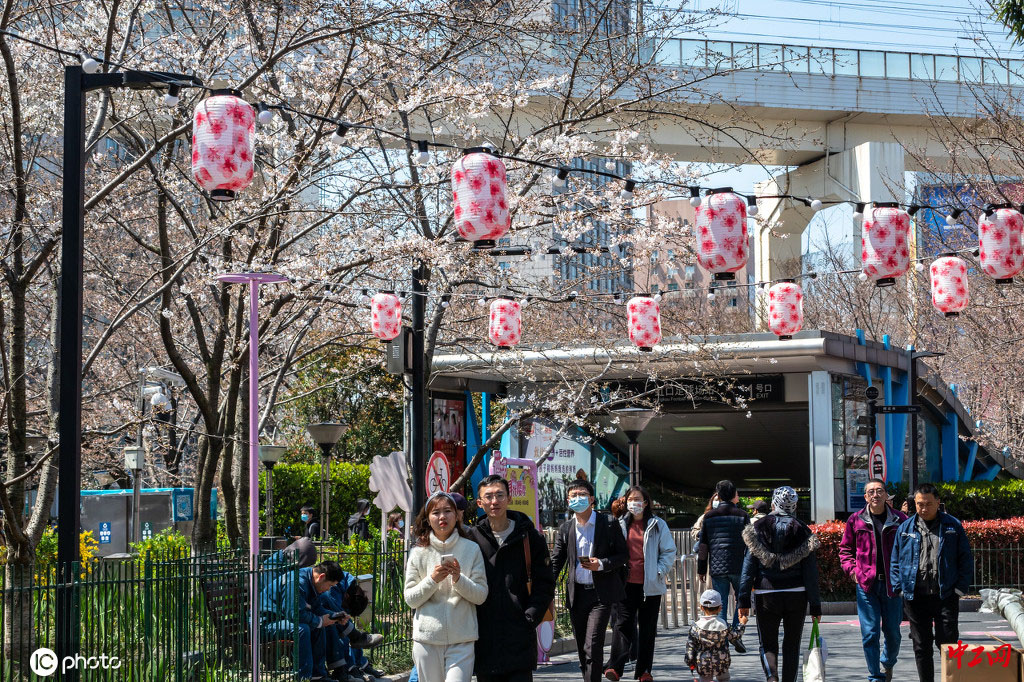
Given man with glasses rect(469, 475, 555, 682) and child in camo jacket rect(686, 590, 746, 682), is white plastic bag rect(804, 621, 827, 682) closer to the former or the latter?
child in camo jacket rect(686, 590, 746, 682)

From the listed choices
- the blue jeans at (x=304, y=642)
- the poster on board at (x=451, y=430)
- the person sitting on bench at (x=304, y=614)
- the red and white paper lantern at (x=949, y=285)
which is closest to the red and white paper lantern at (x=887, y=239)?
the red and white paper lantern at (x=949, y=285)

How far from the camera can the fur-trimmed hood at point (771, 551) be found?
31.3 ft

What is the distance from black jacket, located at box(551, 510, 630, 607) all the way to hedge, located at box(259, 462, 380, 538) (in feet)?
75.0

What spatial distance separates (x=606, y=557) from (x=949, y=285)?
8158 mm

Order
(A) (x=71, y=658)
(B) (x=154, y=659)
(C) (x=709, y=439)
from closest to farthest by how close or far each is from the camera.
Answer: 1. (A) (x=71, y=658)
2. (B) (x=154, y=659)
3. (C) (x=709, y=439)

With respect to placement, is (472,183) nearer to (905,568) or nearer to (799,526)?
(799,526)

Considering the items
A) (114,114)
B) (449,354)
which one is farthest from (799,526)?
(449,354)

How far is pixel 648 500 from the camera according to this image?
1148cm

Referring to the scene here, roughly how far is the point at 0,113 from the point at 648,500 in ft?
27.6

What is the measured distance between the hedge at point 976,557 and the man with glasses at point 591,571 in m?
10.1

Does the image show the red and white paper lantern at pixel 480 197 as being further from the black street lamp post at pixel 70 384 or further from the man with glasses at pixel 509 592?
the man with glasses at pixel 509 592

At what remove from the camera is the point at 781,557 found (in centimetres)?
956

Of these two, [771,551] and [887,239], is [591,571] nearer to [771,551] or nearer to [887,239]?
[771,551]

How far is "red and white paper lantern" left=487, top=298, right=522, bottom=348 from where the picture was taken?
17.2 m
